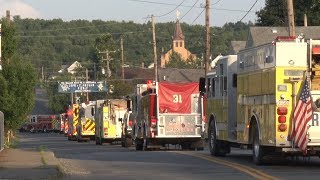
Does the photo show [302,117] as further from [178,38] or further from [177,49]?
[177,49]

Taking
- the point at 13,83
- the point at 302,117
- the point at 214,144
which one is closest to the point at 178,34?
the point at 13,83

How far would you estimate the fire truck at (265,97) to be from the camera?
23.1 meters

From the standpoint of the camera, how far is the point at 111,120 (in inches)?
2210

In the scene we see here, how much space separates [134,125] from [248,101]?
682 inches

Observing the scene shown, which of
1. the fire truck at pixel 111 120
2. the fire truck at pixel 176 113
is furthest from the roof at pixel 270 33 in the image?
the fire truck at pixel 176 113

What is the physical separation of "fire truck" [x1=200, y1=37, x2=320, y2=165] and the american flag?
13 cm

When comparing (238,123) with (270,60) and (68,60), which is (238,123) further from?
(68,60)

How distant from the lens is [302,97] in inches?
906

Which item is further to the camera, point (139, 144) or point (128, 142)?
point (128, 142)

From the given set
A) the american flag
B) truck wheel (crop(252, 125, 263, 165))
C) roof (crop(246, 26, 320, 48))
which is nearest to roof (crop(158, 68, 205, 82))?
roof (crop(246, 26, 320, 48))

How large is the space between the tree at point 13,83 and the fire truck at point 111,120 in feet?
34.1

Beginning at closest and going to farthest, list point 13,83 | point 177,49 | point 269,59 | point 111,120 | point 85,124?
point 269,59, point 13,83, point 111,120, point 85,124, point 177,49

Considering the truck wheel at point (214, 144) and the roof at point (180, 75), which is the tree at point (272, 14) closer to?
the roof at point (180, 75)

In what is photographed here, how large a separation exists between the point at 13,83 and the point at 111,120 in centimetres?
1400
